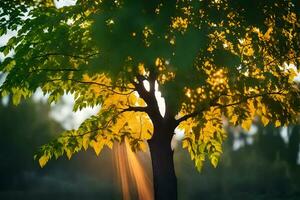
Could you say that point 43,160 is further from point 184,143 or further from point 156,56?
point 156,56

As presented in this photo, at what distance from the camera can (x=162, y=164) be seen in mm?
13656

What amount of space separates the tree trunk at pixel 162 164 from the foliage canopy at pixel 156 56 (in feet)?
2.25

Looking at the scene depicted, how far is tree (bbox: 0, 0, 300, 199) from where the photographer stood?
897 centimetres

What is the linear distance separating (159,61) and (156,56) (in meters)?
1.66

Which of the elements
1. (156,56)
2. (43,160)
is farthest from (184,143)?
(156,56)

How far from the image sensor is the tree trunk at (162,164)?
1353 centimetres

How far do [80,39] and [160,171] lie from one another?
15.7 feet

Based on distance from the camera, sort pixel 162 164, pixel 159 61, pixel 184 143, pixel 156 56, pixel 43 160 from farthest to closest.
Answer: pixel 184 143 < pixel 162 164 < pixel 43 160 < pixel 159 61 < pixel 156 56

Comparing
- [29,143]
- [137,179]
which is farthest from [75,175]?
[137,179]

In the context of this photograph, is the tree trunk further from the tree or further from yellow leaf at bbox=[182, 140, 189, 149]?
yellow leaf at bbox=[182, 140, 189, 149]

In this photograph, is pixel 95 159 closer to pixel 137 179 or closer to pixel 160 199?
pixel 137 179

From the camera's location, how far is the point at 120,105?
47.8 ft

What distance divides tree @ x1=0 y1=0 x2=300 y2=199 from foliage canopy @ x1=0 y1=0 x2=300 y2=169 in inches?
1.0

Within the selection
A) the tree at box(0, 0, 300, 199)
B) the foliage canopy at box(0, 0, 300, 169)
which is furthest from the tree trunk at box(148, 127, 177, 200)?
the foliage canopy at box(0, 0, 300, 169)
